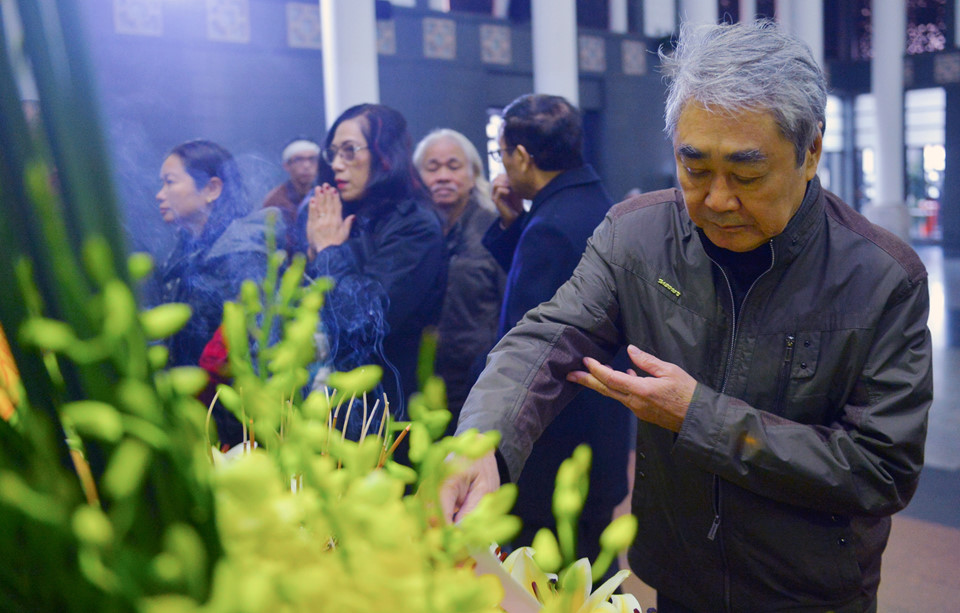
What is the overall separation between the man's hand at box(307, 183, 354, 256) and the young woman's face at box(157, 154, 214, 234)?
0.33 m

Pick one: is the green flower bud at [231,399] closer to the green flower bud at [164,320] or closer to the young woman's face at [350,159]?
the green flower bud at [164,320]

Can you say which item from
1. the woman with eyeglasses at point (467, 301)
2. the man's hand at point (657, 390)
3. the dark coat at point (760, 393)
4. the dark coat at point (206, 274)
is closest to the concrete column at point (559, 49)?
the woman with eyeglasses at point (467, 301)

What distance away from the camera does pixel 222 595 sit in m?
0.36

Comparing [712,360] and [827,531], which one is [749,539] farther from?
[712,360]

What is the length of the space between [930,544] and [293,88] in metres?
8.19

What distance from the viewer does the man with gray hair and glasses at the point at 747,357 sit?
1.30 metres

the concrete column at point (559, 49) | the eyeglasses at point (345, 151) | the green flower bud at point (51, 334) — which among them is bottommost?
the green flower bud at point (51, 334)

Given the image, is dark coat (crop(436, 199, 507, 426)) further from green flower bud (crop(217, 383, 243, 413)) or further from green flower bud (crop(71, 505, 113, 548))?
green flower bud (crop(71, 505, 113, 548))

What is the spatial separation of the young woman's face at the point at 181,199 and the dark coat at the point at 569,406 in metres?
1.06

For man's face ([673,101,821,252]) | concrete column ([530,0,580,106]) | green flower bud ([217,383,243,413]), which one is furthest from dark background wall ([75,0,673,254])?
green flower bud ([217,383,243,413])

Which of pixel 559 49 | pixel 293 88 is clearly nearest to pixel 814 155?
pixel 559 49

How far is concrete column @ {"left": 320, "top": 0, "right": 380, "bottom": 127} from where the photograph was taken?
5469mm

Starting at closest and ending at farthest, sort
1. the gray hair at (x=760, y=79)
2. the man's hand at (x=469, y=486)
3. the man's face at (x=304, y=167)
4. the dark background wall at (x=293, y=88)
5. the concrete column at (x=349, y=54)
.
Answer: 1. the man's hand at (x=469, y=486)
2. the gray hair at (x=760, y=79)
3. the man's face at (x=304, y=167)
4. the concrete column at (x=349, y=54)
5. the dark background wall at (x=293, y=88)

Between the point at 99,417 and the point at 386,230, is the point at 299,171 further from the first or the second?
the point at 99,417
